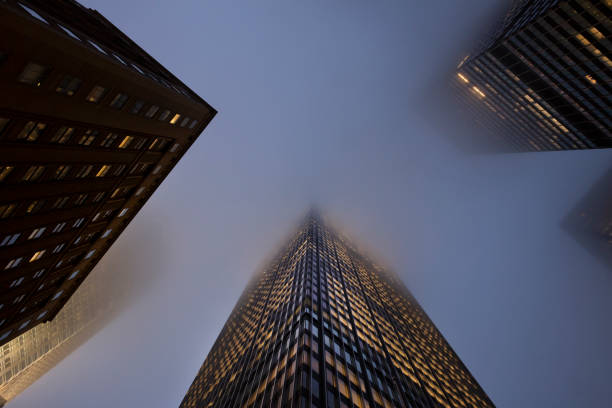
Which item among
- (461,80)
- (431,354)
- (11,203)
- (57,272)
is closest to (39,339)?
(57,272)

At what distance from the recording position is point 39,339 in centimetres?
9375

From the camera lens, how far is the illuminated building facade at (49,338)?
84562 millimetres

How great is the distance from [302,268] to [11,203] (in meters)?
52.1

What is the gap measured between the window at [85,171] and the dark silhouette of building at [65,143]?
13 cm

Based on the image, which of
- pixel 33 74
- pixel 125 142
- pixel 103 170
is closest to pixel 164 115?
pixel 125 142

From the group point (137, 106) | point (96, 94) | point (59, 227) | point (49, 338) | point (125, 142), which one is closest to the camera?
point (96, 94)

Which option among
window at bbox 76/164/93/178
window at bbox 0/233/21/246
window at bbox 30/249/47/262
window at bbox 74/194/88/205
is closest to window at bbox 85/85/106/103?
window at bbox 76/164/93/178

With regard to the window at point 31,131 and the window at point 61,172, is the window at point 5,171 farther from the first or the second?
the window at point 61,172

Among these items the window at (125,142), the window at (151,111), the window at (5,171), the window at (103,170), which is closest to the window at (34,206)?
the window at (5,171)

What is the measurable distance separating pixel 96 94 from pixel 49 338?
4554 inches

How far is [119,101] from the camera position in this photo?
2527 centimetres

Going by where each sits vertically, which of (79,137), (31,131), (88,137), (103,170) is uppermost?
(88,137)

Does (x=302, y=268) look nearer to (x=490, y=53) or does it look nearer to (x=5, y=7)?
(x=5, y=7)

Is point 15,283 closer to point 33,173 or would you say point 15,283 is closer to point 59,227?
point 59,227
